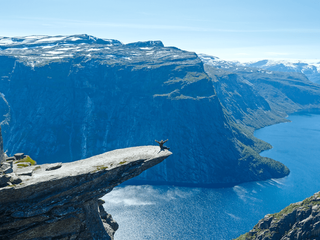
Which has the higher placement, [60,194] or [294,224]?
[60,194]

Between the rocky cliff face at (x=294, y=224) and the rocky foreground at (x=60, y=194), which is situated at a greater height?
the rocky foreground at (x=60, y=194)

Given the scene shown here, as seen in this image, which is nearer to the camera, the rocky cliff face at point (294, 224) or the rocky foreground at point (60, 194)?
the rocky foreground at point (60, 194)

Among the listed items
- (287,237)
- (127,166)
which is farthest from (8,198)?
(287,237)

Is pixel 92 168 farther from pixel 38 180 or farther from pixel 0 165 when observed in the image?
pixel 0 165

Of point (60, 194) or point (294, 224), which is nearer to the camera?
point (60, 194)

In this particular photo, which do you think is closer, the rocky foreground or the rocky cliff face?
the rocky foreground

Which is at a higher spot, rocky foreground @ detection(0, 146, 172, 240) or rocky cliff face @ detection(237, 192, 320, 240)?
rocky foreground @ detection(0, 146, 172, 240)
